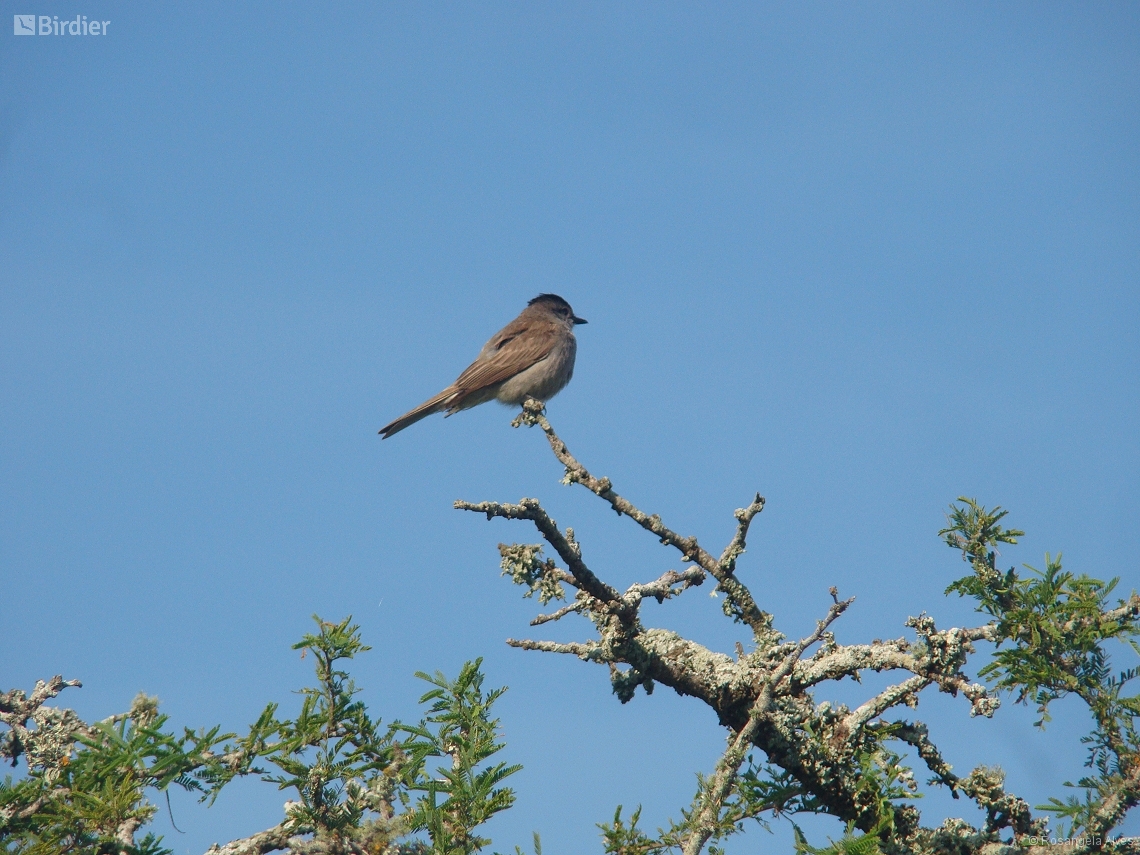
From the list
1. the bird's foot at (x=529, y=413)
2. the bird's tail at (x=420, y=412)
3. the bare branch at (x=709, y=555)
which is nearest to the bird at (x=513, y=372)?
the bird's tail at (x=420, y=412)

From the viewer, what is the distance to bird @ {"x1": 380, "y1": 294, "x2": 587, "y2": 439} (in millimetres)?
11062

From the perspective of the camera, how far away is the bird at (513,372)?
36.3 ft

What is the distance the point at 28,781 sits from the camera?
3.83 meters

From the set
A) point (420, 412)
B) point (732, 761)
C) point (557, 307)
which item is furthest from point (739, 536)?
point (557, 307)

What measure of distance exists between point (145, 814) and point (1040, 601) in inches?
138

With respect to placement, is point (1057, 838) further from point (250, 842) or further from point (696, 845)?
point (250, 842)

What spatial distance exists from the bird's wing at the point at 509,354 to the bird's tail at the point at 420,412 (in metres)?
0.21

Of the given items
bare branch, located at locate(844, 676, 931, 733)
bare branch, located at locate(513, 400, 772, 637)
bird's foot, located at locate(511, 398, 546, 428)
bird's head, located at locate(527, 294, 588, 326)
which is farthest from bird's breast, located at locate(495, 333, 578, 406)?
bare branch, located at locate(844, 676, 931, 733)

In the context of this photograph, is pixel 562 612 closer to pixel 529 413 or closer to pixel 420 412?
pixel 529 413

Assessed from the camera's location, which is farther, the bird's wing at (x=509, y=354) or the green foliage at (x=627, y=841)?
the bird's wing at (x=509, y=354)

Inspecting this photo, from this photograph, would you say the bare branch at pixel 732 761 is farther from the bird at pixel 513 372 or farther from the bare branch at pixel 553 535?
the bird at pixel 513 372

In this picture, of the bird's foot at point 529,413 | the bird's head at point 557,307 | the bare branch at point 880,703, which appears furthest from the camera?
the bird's head at point 557,307

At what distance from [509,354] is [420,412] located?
1.48 metres

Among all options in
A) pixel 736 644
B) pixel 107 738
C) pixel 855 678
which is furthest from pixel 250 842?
pixel 855 678
